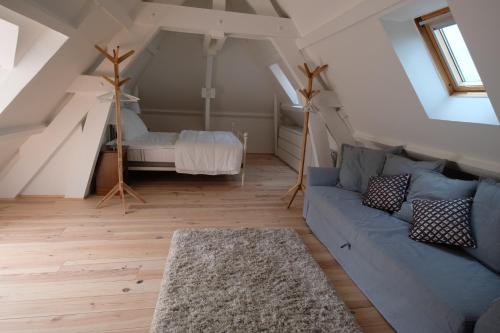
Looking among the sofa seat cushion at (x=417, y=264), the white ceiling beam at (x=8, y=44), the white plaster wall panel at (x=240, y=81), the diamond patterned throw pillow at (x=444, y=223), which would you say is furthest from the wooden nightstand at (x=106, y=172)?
the diamond patterned throw pillow at (x=444, y=223)

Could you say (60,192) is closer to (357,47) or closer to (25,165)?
(25,165)

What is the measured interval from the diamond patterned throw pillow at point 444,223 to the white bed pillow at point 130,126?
141 inches

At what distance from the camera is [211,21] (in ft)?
10.7

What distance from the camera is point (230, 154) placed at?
3879 millimetres

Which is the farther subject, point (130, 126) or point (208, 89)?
point (208, 89)

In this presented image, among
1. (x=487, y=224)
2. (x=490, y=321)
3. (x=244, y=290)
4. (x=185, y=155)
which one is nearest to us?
(x=490, y=321)

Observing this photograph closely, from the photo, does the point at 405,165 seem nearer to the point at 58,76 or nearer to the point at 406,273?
the point at 406,273

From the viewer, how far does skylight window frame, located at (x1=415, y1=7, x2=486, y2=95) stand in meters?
2.19

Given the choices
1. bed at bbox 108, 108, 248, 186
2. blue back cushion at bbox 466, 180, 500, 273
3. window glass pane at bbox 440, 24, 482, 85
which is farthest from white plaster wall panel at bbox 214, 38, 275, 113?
blue back cushion at bbox 466, 180, 500, 273

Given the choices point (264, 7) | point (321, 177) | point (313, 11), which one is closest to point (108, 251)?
point (321, 177)

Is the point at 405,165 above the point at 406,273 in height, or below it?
above

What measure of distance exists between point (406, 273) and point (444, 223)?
495mm

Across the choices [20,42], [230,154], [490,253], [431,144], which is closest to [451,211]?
[490,253]

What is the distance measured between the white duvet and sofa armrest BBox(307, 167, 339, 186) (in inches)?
48.8
